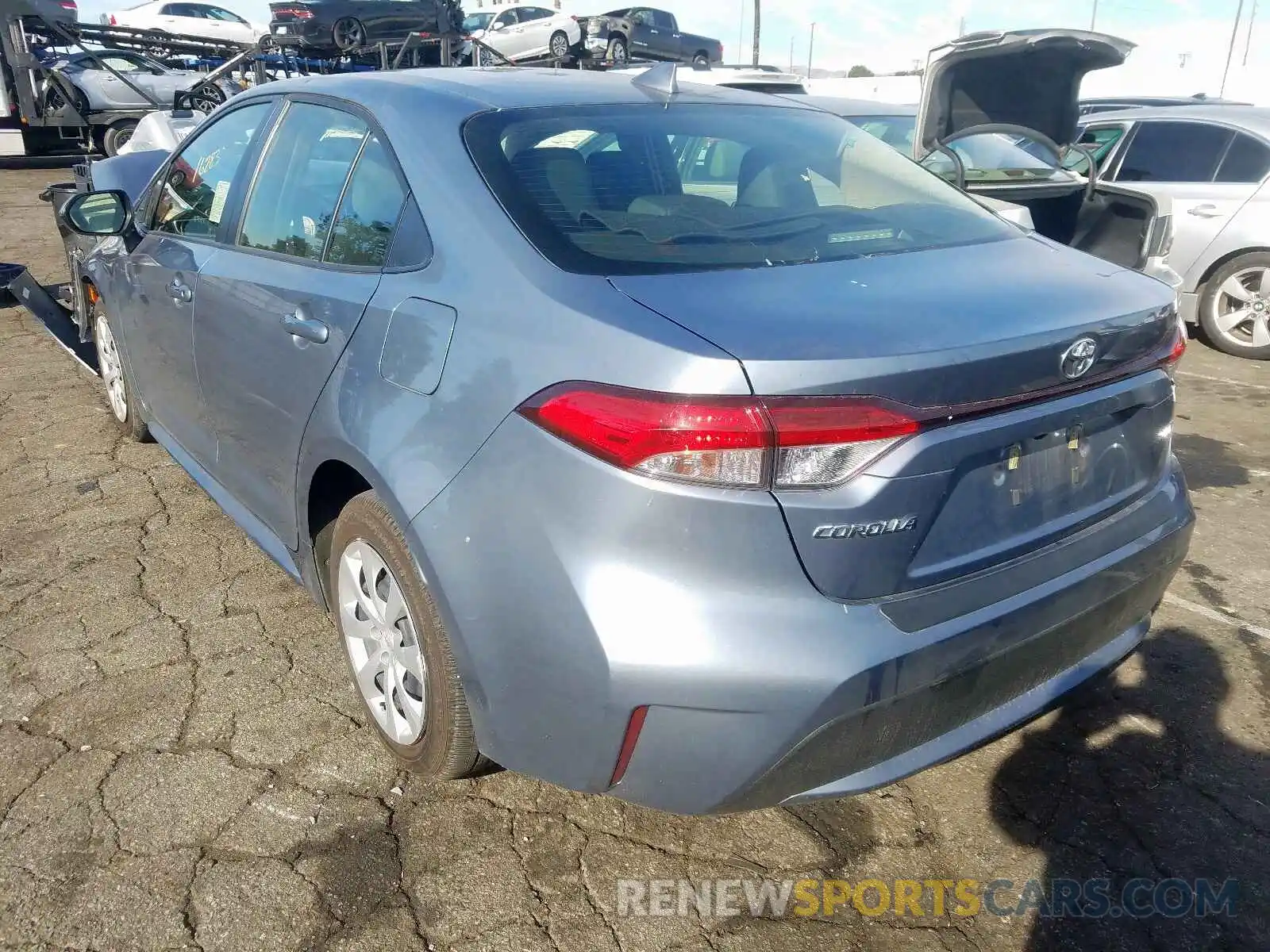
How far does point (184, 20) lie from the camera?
24.0 meters

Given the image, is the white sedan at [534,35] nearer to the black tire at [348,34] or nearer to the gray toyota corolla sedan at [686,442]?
the black tire at [348,34]

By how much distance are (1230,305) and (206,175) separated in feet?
22.2

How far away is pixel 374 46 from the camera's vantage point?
16.3 metres

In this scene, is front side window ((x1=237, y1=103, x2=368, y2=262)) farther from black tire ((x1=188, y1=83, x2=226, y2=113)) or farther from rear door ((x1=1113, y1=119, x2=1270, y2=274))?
black tire ((x1=188, y1=83, x2=226, y2=113))

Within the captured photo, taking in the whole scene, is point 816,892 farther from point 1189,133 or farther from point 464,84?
point 1189,133

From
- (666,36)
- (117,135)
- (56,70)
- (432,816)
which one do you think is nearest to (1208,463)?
(432,816)

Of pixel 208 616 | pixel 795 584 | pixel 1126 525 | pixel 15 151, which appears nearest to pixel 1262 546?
pixel 1126 525

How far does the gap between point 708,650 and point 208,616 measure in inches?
85.8

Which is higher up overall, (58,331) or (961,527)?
(961,527)

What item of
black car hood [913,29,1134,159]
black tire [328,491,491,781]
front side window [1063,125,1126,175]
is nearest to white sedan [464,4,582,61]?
front side window [1063,125,1126,175]

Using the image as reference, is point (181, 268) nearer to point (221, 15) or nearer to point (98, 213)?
point (98, 213)

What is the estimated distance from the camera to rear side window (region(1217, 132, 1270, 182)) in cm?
666

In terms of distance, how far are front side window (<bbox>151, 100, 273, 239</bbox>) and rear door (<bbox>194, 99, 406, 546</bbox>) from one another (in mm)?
241

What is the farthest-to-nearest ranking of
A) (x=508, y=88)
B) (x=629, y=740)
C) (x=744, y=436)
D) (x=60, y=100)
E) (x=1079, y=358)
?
(x=60, y=100), (x=508, y=88), (x=1079, y=358), (x=629, y=740), (x=744, y=436)
